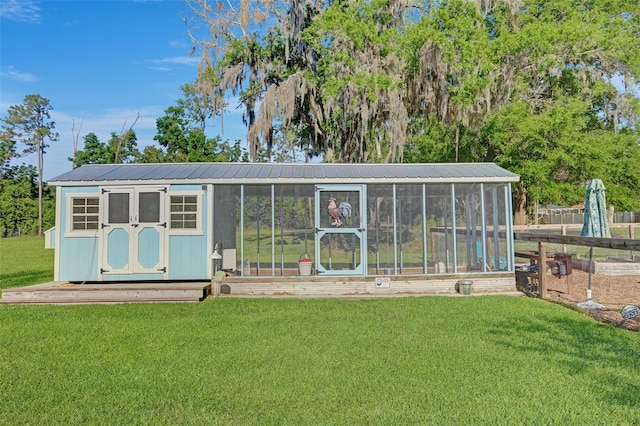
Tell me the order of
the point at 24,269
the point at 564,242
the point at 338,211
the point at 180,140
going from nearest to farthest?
the point at 564,242
the point at 338,211
the point at 24,269
the point at 180,140

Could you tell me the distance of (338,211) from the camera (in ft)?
29.1

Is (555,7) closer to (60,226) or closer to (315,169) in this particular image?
(315,169)

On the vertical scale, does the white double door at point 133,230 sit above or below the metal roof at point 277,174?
below

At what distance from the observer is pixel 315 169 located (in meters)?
9.45

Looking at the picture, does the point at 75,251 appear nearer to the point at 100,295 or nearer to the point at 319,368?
the point at 100,295

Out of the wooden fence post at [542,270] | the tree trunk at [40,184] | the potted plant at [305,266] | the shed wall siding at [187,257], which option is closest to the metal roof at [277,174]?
the shed wall siding at [187,257]

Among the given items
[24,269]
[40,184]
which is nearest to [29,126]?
[40,184]

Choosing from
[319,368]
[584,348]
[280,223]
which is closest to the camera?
[319,368]

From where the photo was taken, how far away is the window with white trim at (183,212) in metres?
8.71

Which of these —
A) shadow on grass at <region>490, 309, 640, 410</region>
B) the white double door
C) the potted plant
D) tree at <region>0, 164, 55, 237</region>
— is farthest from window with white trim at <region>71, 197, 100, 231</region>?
tree at <region>0, 164, 55, 237</region>

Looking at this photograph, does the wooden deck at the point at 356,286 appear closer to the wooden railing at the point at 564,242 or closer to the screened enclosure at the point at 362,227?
the screened enclosure at the point at 362,227

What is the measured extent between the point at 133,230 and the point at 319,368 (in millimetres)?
5675

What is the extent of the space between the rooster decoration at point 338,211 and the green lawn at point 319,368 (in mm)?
2257

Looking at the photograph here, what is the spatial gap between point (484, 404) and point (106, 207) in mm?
7534
